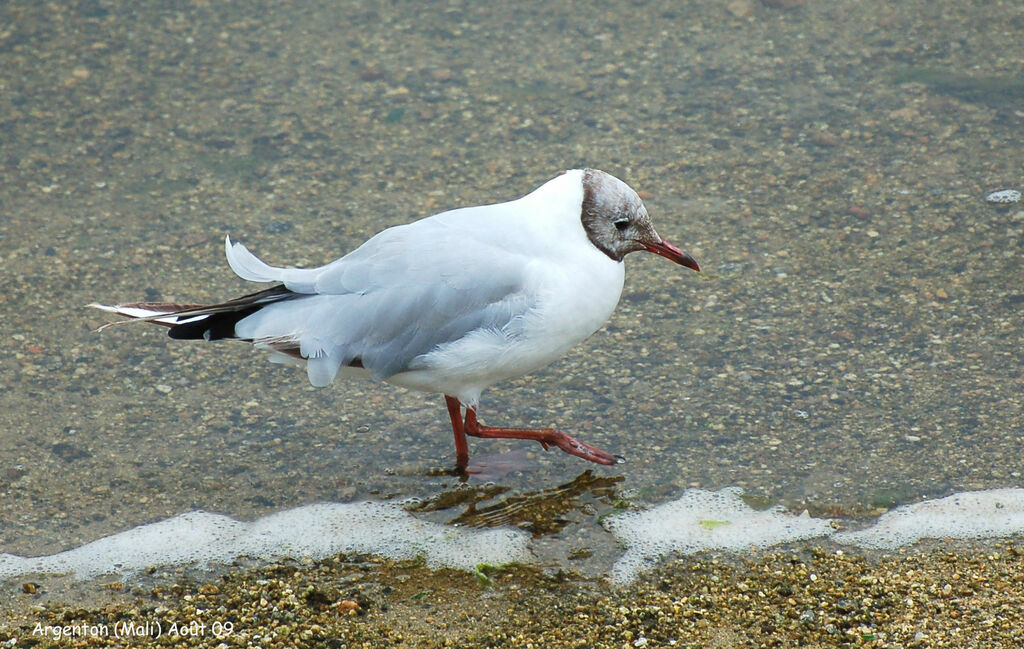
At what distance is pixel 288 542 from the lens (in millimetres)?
3949

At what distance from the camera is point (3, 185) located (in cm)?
613

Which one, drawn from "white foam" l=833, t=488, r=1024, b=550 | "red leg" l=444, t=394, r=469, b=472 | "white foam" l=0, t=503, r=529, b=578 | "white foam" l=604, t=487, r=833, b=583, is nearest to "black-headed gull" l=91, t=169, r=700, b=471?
"red leg" l=444, t=394, r=469, b=472

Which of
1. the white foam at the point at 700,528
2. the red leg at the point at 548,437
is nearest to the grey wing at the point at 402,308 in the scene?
the red leg at the point at 548,437

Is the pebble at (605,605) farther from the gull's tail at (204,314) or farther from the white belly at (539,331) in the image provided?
the gull's tail at (204,314)

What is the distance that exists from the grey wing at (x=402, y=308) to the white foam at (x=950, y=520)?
1432mm

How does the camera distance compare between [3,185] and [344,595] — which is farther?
[3,185]

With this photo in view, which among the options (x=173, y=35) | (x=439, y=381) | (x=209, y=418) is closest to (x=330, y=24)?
(x=173, y=35)

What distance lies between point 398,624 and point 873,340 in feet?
8.37

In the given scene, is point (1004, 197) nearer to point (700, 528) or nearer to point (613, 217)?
point (613, 217)

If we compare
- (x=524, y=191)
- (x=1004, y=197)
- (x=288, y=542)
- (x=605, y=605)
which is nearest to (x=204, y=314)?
(x=288, y=542)

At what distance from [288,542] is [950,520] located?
2311 millimetres

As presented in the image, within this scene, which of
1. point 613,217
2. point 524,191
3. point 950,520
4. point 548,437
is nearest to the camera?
point 950,520

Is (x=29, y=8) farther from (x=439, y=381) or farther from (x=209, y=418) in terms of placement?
(x=439, y=381)

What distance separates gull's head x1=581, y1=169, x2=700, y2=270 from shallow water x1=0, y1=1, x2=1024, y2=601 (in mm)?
830
